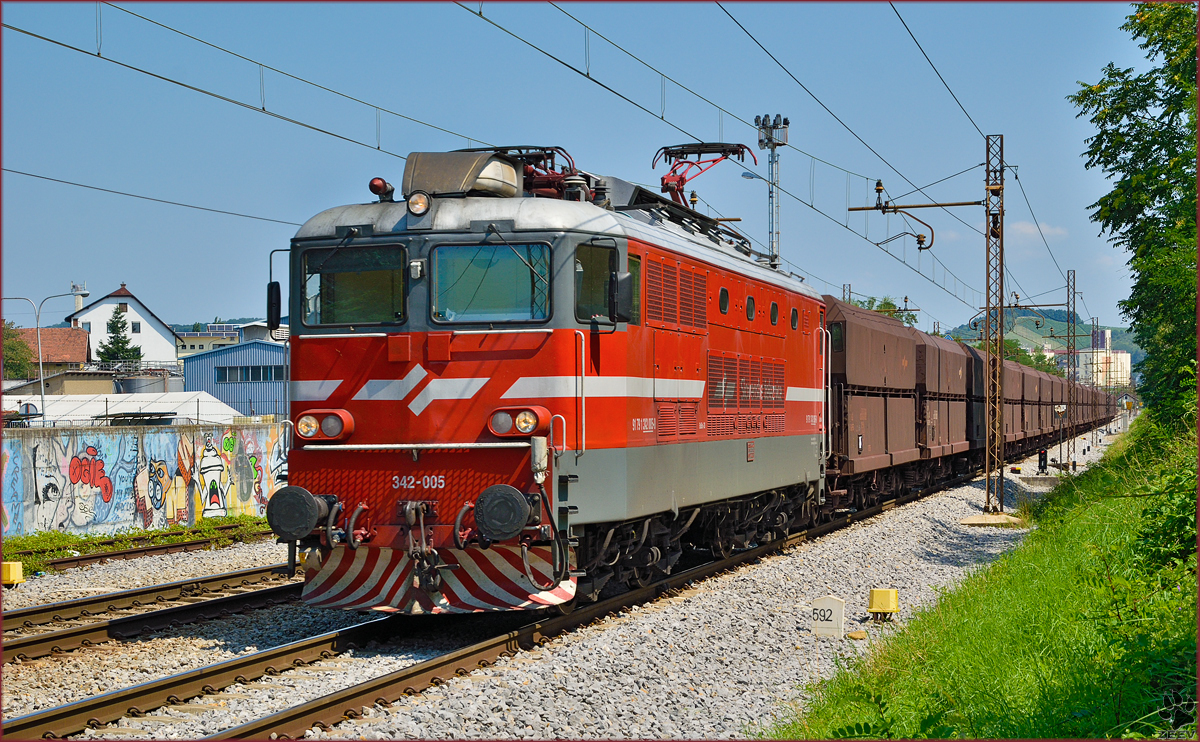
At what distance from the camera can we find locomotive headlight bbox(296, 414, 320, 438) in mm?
10016

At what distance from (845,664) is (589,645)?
7.52ft

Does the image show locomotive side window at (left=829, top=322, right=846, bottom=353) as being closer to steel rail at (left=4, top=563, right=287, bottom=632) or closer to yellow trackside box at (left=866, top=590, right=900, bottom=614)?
yellow trackside box at (left=866, top=590, right=900, bottom=614)

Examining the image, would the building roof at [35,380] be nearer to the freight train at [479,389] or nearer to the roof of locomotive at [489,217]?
the roof of locomotive at [489,217]

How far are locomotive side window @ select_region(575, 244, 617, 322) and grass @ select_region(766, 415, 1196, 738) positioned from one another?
12.7 ft

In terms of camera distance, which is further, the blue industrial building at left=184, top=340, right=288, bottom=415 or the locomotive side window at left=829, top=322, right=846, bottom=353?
the blue industrial building at left=184, top=340, right=288, bottom=415

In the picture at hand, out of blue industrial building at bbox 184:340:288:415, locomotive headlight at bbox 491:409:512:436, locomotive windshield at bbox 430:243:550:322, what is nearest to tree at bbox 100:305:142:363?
blue industrial building at bbox 184:340:288:415

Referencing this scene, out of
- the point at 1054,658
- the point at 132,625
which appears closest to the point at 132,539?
the point at 132,625

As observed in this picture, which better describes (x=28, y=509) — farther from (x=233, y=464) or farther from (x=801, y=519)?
(x=801, y=519)

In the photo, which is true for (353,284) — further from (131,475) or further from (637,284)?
(131,475)

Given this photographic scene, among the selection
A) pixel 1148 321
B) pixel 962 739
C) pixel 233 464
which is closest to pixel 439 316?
pixel 962 739

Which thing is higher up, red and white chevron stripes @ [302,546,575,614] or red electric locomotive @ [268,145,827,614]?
red electric locomotive @ [268,145,827,614]

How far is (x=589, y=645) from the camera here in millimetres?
9680

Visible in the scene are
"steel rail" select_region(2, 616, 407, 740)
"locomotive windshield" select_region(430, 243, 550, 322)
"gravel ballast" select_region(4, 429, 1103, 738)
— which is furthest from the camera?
"locomotive windshield" select_region(430, 243, 550, 322)

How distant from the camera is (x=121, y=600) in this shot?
464 inches
